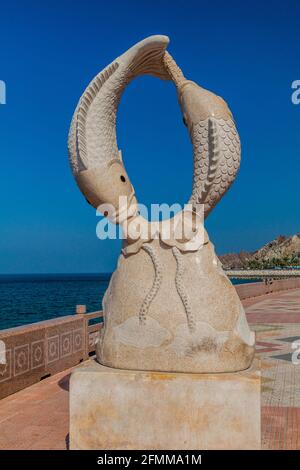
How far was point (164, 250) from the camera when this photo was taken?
4027 millimetres

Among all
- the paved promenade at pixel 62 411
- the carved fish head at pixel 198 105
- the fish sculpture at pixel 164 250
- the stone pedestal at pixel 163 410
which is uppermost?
the carved fish head at pixel 198 105

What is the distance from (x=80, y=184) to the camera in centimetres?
431

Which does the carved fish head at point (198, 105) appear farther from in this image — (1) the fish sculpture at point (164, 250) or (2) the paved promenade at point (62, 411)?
(2) the paved promenade at point (62, 411)

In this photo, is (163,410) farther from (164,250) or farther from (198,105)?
(198,105)

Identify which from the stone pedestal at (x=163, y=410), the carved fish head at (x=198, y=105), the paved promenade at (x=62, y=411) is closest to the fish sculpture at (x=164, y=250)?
the carved fish head at (x=198, y=105)

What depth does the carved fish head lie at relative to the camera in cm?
415

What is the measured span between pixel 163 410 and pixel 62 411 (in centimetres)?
219

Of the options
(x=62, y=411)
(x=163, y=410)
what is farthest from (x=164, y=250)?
(x=62, y=411)

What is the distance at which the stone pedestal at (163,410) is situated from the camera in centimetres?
365

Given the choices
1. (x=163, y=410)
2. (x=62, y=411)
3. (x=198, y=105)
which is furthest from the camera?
(x=62, y=411)

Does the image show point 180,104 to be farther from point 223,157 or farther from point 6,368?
point 6,368
